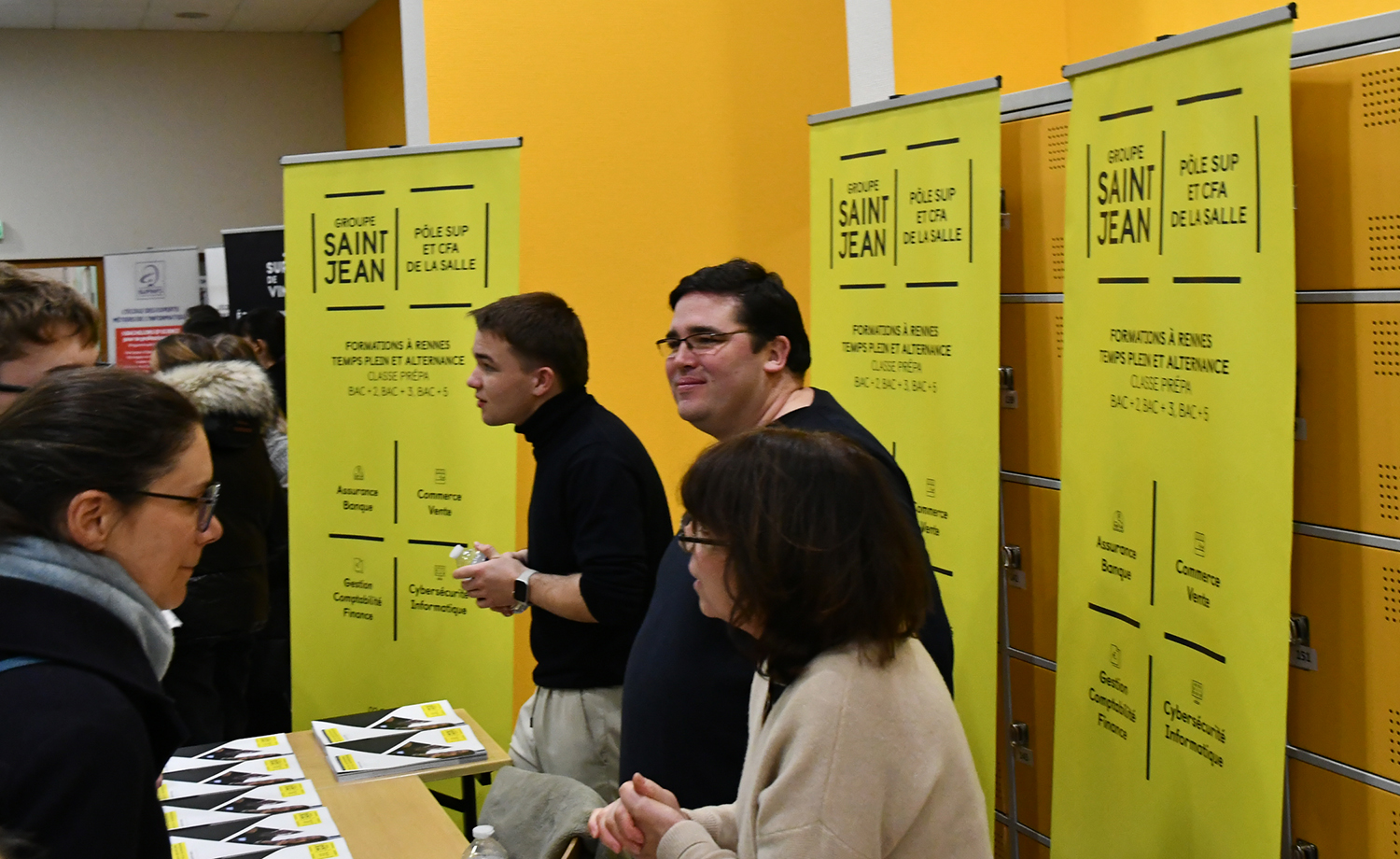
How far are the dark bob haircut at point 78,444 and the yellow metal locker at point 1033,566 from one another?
87.8 inches

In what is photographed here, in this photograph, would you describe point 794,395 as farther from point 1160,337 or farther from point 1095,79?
point 1095,79

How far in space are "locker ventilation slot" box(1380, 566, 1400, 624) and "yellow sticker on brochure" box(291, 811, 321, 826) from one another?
198 centimetres

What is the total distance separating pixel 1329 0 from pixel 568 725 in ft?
10.5

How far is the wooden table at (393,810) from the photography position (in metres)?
2.15

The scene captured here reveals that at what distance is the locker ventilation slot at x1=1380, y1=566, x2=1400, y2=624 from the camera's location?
6.79 ft

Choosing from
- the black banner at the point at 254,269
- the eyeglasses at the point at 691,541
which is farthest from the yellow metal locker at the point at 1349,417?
the black banner at the point at 254,269

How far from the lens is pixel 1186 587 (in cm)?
237

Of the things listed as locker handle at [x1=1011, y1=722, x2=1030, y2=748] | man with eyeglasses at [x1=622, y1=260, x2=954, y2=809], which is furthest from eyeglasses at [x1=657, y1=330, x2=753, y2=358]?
locker handle at [x1=1011, y1=722, x2=1030, y2=748]

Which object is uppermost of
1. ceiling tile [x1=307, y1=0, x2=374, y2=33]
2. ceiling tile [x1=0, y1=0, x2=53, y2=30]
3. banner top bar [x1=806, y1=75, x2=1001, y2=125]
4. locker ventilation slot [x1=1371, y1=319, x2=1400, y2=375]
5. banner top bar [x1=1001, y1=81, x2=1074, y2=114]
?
ceiling tile [x1=307, y1=0, x2=374, y2=33]

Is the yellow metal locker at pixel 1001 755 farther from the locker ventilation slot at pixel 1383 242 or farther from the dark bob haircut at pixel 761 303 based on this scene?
the locker ventilation slot at pixel 1383 242

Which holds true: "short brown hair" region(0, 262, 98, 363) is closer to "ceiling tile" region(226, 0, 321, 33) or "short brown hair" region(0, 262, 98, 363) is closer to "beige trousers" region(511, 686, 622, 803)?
"beige trousers" region(511, 686, 622, 803)

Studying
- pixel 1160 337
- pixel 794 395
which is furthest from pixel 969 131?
pixel 794 395

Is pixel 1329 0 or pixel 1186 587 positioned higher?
pixel 1329 0

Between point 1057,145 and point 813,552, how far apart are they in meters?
1.96
